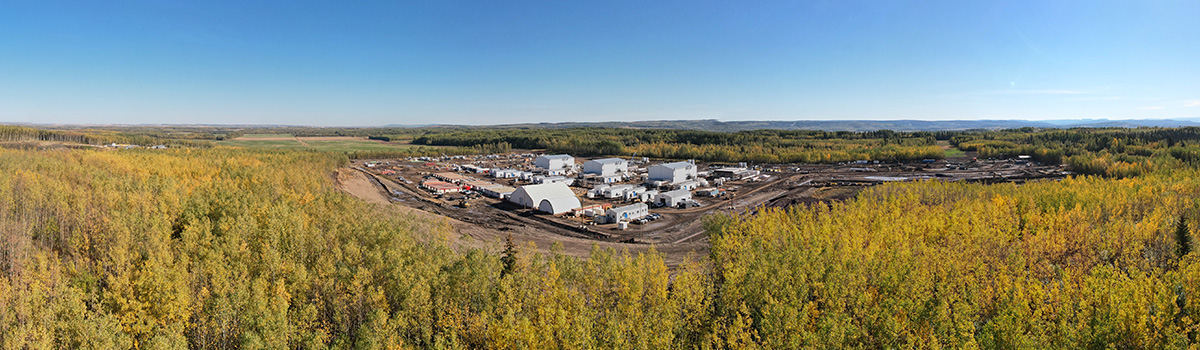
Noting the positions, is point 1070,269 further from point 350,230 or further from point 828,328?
point 350,230

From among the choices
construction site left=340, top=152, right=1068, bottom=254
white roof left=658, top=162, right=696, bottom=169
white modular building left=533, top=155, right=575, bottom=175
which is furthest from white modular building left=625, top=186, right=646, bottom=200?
white modular building left=533, top=155, right=575, bottom=175

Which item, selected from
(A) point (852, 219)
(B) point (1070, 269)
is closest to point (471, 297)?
(A) point (852, 219)

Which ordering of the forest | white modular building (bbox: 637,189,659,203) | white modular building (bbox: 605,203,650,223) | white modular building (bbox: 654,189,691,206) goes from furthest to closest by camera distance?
white modular building (bbox: 637,189,659,203), white modular building (bbox: 654,189,691,206), white modular building (bbox: 605,203,650,223), the forest

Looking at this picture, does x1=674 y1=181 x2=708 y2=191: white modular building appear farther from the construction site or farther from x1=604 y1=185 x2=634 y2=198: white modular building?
x1=604 y1=185 x2=634 y2=198: white modular building

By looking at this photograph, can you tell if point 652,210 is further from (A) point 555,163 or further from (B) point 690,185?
(A) point 555,163

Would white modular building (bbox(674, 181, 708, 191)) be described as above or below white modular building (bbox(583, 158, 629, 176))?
below

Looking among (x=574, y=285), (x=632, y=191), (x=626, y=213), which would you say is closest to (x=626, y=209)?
(x=626, y=213)
